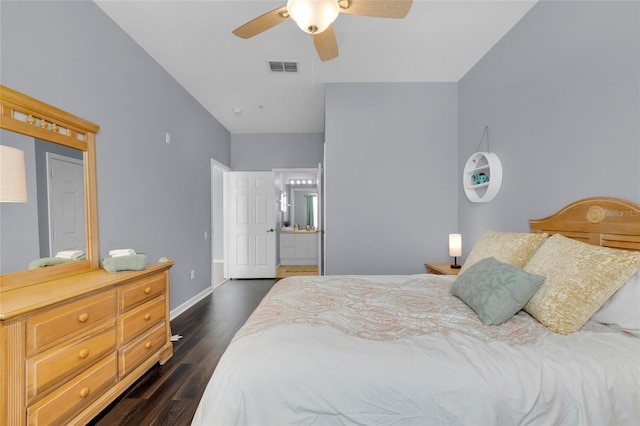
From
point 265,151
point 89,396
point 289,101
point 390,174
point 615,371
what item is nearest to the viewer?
point 615,371

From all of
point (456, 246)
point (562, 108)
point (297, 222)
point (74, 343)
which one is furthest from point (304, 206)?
point (74, 343)

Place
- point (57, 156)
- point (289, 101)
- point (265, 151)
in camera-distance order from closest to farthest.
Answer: point (57, 156), point (289, 101), point (265, 151)

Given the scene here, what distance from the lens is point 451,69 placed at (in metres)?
3.02

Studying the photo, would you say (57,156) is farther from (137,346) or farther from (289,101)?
(289,101)

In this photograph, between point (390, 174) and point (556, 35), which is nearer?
point (556, 35)

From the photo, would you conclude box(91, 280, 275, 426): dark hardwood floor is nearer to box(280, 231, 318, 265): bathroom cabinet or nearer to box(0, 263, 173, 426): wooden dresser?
box(0, 263, 173, 426): wooden dresser

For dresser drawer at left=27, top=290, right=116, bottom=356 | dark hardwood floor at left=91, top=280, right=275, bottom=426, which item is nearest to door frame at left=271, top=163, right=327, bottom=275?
dark hardwood floor at left=91, top=280, right=275, bottom=426

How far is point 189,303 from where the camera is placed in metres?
3.51

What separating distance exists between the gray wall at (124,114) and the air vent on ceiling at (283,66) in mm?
1228

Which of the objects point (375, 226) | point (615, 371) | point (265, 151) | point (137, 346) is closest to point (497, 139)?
point (375, 226)

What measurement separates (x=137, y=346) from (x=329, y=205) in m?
2.29

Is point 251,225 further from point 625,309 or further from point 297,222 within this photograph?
point 625,309

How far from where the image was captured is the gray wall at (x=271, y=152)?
5.19 m

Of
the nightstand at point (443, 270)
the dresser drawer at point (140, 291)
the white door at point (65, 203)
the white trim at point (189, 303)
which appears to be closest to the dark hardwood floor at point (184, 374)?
the white trim at point (189, 303)
